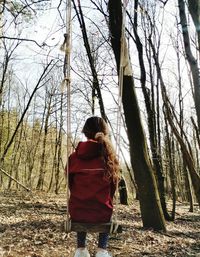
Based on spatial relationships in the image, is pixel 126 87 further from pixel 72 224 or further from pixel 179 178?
pixel 179 178

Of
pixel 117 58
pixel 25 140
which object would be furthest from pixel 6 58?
pixel 117 58

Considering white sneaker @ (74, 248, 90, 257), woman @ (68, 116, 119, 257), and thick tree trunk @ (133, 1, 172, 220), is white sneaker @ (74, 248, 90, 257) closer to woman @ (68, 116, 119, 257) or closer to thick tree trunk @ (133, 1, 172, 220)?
woman @ (68, 116, 119, 257)

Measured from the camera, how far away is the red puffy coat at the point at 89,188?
3277 mm

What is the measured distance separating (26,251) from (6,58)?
623 inches

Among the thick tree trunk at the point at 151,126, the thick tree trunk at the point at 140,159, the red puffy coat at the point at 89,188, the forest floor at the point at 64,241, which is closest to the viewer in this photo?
the red puffy coat at the point at 89,188

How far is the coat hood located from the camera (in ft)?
10.9

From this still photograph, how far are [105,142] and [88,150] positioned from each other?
0.62 feet

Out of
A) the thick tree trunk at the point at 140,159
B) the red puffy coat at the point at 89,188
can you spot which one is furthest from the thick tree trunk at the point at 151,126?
the red puffy coat at the point at 89,188

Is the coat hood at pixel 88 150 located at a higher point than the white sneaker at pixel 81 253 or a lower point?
higher

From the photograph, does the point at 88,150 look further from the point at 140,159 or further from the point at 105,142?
the point at 140,159

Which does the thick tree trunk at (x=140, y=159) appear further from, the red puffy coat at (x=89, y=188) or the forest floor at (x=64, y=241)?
the red puffy coat at (x=89, y=188)

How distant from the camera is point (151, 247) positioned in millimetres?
5695

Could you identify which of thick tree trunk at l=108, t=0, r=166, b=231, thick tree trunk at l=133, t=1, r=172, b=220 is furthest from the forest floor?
thick tree trunk at l=133, t=1, r=172, b=220

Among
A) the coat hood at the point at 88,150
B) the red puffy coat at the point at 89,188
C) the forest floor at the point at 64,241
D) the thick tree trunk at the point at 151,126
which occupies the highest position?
the thick tree trunk at the point at 151,126
